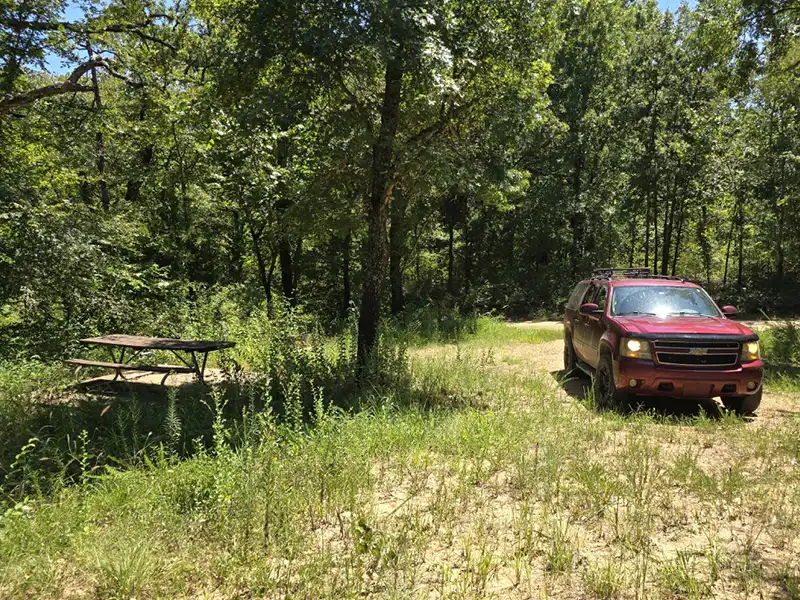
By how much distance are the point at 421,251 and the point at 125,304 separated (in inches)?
801

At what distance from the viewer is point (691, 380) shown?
21.1 ft

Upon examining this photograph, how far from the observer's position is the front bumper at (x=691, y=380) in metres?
6.44

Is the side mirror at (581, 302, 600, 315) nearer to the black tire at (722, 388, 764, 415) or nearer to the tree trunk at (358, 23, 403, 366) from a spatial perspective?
the black tire at (722, 388, 764, 415)

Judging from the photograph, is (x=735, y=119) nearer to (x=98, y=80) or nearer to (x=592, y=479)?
(x=592, y=479)

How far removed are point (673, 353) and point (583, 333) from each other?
232 cm

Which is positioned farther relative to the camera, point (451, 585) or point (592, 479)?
point (592, 479)

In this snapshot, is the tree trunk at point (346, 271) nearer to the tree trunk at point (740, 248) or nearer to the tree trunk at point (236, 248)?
the tree trunk at point (236, 248)

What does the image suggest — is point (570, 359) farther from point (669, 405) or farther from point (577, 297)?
point (669, 405)

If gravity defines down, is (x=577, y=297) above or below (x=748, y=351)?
above

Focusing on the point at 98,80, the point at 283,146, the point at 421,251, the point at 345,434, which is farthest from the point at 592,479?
the point at 421,251

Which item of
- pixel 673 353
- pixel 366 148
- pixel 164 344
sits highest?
pixel 366 148

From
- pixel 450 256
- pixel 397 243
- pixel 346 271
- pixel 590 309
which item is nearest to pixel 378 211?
pixel 590 309

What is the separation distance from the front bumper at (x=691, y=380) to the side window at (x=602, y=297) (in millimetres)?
1572

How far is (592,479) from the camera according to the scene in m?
4.34
